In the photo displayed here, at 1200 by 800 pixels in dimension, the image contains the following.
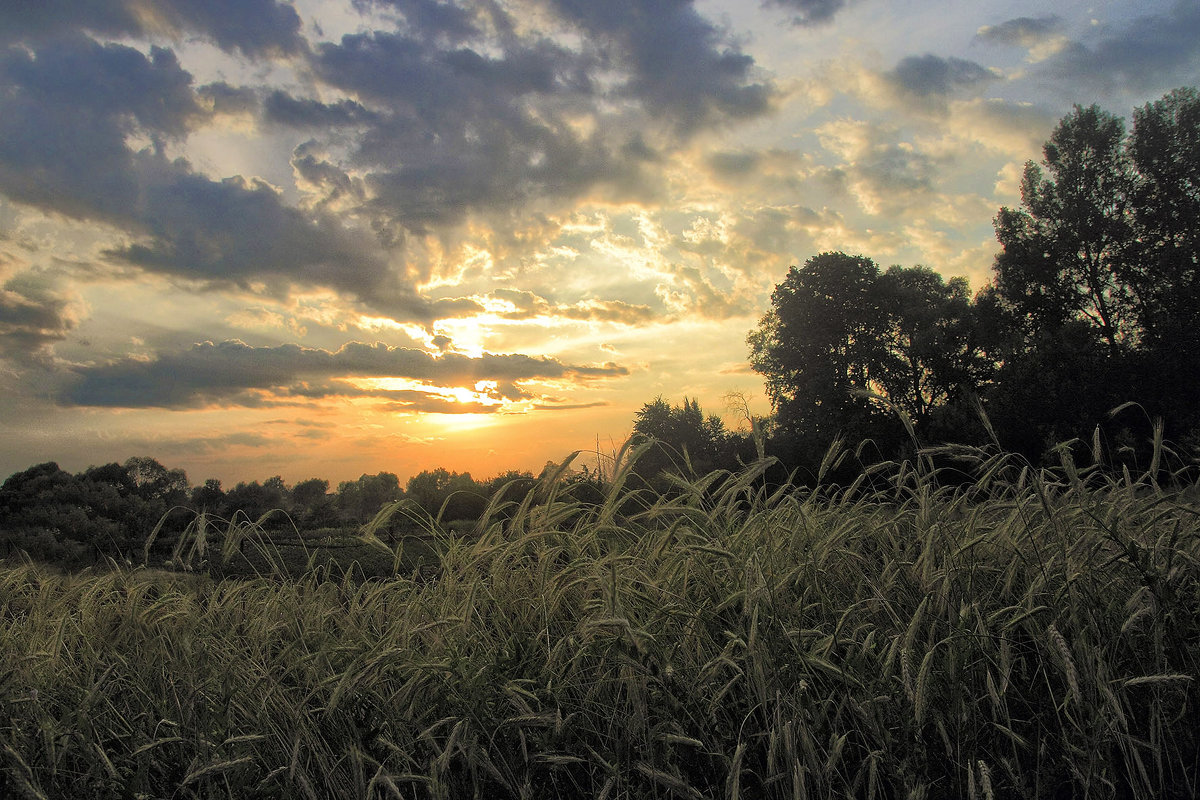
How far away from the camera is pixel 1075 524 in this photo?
3.55 m

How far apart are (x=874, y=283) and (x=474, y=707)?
83.1 feet

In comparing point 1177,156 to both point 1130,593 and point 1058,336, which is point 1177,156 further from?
point 1130,593

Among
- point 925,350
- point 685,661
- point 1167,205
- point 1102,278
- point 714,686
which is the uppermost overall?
point 1167,205

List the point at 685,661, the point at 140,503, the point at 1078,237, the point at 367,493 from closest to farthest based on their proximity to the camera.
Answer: the point at 685,661 → the point at 140,503 → the point at 367,493 → the point at 1078,237

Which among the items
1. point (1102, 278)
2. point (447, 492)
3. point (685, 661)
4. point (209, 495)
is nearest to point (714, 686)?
point (685, 661)

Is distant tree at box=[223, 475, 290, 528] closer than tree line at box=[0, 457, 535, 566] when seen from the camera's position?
No

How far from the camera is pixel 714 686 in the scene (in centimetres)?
279

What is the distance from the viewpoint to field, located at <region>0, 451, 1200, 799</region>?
2.23m

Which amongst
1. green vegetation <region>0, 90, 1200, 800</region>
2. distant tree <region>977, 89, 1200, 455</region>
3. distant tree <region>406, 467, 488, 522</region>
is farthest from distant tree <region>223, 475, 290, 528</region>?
distant tree <region>977, 89, 1200, 455</region>

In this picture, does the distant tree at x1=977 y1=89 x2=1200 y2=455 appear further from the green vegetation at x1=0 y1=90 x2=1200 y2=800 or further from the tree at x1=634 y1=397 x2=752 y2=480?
the green vegetation at x1=0 y1=90 x2=1200 y2=800

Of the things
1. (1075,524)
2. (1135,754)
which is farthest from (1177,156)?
(1135,754)

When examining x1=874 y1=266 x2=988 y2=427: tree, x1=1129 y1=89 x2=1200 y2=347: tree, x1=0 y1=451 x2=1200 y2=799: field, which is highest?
x1=1129 y1=89 x2=1200 y2=347: tree

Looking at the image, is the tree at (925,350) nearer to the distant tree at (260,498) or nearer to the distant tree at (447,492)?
the distant tree at (447,492)

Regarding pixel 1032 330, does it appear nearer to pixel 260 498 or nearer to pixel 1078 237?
pixel 1078 237
